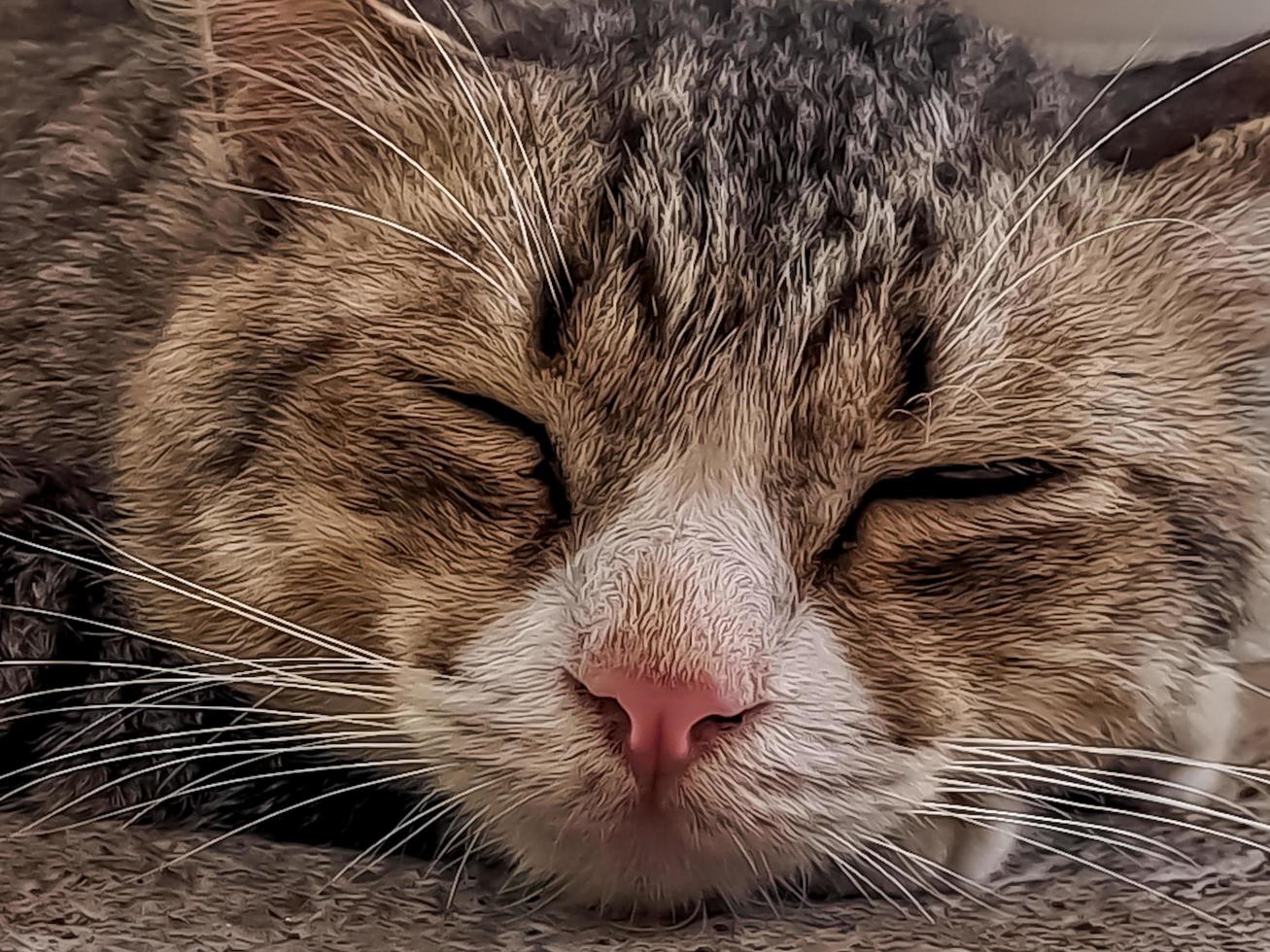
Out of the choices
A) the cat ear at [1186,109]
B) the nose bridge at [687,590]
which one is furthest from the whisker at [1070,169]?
the nose bridge at [687,590]

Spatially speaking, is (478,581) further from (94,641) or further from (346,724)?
(94,641)

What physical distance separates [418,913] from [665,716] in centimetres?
21

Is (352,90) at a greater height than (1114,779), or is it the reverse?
(352,90)

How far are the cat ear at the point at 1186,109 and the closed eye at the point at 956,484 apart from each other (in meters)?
0.22

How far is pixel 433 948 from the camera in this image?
2.66ft

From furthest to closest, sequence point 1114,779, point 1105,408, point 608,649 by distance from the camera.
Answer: point 1114,779, point 1105,408, point 608,649

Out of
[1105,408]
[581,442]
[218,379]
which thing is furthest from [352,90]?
[1105,408]

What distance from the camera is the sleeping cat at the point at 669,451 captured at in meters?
0.83

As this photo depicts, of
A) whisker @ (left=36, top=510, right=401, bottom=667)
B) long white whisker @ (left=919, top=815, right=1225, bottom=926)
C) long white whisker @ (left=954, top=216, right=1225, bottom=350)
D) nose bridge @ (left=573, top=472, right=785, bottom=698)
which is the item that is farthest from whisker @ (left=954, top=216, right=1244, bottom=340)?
whisker @ (left=36, top=510, right=401, bottom=667)

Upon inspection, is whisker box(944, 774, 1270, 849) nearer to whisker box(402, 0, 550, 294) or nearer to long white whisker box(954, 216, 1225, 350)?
long white whisker box(954, 216, 1225, 350)

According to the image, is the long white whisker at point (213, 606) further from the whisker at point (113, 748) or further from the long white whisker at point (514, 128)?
the long white whisker at point (514, 128)

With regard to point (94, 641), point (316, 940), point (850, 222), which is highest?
point (850, 222)

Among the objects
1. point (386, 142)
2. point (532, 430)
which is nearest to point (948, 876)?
point (532, 430)

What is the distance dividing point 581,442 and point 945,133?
0.33 metres
